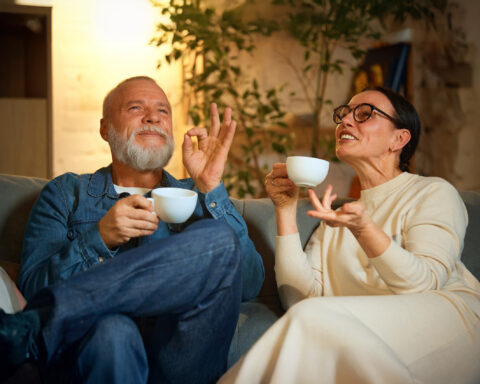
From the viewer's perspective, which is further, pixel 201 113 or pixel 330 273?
pixel 201 113

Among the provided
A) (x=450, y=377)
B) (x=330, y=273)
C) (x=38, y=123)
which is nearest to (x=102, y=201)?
Answer: (x=330, y=273)

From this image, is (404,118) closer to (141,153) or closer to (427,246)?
(427,246)

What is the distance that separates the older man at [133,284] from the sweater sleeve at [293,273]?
0.08 meters

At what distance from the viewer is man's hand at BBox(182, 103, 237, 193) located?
1.60 m

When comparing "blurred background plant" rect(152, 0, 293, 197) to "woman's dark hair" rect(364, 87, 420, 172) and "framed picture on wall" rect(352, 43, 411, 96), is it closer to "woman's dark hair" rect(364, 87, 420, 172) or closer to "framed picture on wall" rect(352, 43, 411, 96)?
"framed picture on wall" rect(352, 43, 411, 96)

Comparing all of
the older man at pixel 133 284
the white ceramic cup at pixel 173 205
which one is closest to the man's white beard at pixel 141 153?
the older man at pixel 133 284

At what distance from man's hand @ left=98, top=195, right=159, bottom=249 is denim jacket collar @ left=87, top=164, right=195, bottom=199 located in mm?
305

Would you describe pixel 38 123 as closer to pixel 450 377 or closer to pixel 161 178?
pixel 161 178

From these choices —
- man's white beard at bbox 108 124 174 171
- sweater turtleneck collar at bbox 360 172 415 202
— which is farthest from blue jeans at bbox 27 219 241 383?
sweater turtleneck collar at bbox 360 172 415 202

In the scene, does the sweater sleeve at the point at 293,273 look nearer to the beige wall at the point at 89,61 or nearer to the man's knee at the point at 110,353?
the man's knee at the point at 110,353

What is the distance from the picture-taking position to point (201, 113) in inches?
129

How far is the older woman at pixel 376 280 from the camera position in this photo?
1141 millimetres

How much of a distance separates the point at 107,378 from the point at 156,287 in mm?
221

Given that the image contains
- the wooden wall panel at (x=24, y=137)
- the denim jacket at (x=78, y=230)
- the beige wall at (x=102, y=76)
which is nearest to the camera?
the denim jacket at (x=78, y=230)
